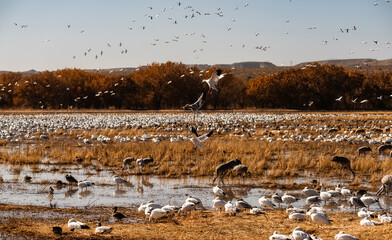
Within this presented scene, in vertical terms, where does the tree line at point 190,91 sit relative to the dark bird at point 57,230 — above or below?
above

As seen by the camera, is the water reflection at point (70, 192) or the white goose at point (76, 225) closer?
the white goose at point (76, 225)

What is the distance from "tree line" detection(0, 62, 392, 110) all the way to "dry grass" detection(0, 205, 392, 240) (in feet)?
181

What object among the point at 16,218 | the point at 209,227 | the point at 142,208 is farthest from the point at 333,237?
the point at 16,218

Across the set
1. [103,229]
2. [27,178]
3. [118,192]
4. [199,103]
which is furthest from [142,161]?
[103,229]

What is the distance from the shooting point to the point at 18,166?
698 inches

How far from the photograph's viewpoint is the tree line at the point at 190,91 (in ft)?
217

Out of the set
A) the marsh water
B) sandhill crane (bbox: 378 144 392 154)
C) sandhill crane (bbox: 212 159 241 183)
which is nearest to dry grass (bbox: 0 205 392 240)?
the marsh water

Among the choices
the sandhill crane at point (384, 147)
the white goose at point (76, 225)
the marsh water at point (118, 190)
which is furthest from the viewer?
the sandhill crane at point (384, 147)

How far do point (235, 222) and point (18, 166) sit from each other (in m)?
10.5

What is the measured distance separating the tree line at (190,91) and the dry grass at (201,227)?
55.1 metres

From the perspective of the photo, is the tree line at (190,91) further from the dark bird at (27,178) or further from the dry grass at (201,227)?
the dry grass at (201,227)

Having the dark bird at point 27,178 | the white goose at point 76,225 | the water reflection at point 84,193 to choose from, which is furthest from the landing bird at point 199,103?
the dark bird at point 27,178

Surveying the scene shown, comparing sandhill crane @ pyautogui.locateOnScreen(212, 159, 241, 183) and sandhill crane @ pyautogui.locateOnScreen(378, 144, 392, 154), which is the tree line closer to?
sandhill crane @ pyautogui.locateOnScreen(378, 144, 392, 154)

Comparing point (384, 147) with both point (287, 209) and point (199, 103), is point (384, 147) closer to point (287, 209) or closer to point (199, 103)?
point (287, 209)
